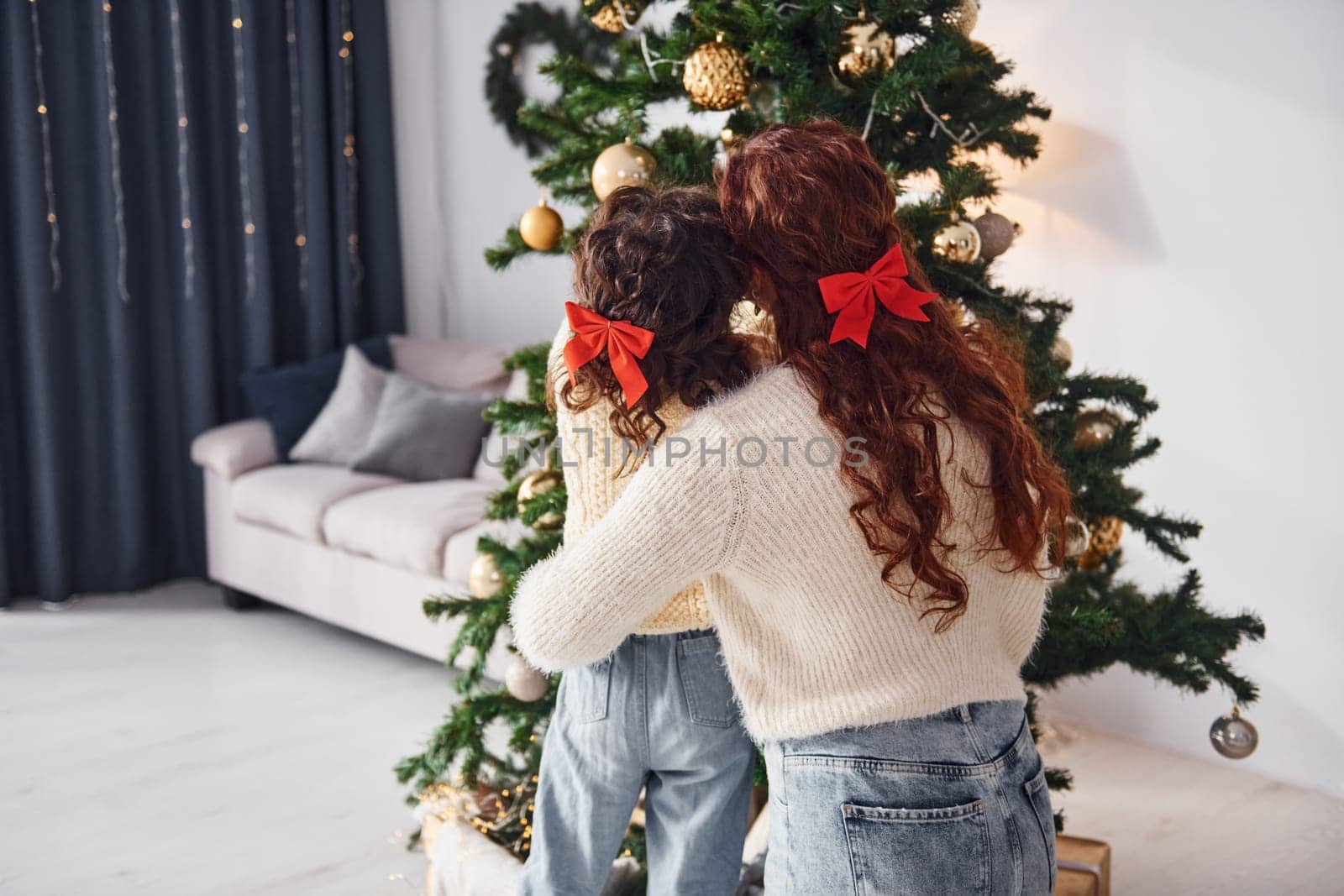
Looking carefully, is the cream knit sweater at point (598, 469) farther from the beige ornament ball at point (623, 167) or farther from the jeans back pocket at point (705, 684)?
the beige ornament ball at point (623, 167)

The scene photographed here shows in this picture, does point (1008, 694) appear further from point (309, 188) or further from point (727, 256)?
point (309, 188)

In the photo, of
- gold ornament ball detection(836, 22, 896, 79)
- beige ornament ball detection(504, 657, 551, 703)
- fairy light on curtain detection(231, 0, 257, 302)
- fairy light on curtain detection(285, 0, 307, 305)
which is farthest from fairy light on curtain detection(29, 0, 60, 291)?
gold ornament ball detection(836, 22, 896, 79)

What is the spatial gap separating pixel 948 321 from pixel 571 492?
0.49 m

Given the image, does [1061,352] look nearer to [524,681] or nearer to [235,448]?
[524,681]

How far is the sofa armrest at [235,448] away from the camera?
389 centimetres

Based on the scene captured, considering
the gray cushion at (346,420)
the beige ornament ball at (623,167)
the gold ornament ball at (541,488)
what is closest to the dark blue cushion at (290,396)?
the gray cushion at (346,420)

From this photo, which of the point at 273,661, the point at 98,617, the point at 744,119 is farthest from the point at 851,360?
the point at 98,617

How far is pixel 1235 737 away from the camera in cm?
204

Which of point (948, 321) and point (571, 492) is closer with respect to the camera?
point (948, 321)

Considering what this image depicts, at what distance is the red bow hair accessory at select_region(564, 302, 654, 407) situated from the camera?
116cm

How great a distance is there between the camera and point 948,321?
3.82 ft

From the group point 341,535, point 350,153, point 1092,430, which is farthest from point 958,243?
point 350,153

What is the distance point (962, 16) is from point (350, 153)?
10.9ft

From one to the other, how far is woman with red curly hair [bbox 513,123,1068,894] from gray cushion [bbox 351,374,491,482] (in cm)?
268
